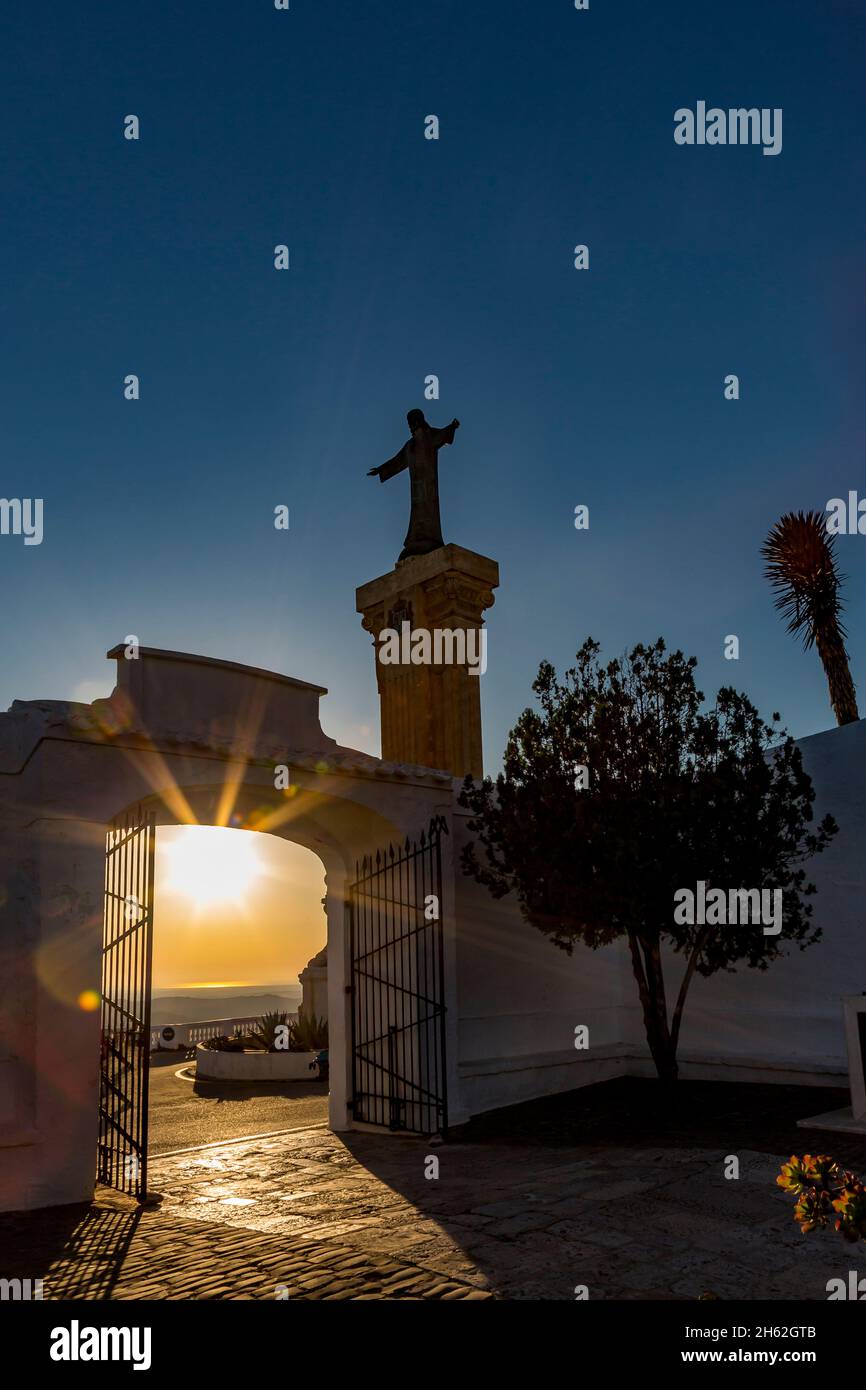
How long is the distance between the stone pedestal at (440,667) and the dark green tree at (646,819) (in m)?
4.15

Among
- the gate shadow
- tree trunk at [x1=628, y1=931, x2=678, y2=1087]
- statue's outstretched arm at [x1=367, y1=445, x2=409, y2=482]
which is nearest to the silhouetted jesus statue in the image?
statue's outstretched arm at [x1=367, y1=445, x2=409, y2=482]

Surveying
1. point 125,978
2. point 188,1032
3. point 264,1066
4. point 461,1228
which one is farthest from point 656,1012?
point 188,1032

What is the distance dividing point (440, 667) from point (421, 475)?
12.4ft

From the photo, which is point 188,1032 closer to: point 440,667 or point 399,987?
point 440,667

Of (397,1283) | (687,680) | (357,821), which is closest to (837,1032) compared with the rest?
(687,680)

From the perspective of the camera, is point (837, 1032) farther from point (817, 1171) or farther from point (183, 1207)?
point (817, 1171)

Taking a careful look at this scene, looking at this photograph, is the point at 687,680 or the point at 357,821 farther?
the point at 357,821

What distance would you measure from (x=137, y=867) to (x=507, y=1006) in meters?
5.47

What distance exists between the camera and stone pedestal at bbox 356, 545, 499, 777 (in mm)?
15883

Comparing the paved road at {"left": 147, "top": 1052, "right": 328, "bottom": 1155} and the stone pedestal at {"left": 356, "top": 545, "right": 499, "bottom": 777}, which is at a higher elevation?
the stone pedestal at {"left": 356, "top": 545, "right": 499, "bottom": 777}

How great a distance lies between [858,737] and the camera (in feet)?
40.5

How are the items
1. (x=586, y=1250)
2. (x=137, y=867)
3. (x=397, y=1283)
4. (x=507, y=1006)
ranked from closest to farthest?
1. (x=397, y=1283)
2. (x=586, y=1250)
3. (x=137, y=867)
4. (x=507, y=1006)

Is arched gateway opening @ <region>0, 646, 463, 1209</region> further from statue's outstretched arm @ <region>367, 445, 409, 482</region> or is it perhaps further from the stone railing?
the stone railing

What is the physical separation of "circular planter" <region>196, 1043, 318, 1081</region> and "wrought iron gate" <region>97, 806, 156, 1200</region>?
25.7 feet
